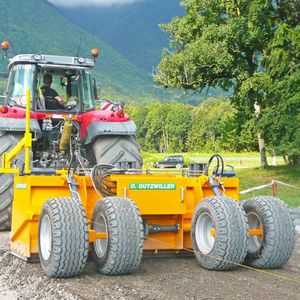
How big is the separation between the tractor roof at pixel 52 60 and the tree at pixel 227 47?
18.3 metres

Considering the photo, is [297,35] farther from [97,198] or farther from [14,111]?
[97,198]

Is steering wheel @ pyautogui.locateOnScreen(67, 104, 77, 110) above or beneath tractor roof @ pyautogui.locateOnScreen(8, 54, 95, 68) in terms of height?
beneath

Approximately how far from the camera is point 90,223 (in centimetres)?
734

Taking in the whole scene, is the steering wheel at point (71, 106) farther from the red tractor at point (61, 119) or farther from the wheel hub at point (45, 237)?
the wheel hub at point (45, 237)

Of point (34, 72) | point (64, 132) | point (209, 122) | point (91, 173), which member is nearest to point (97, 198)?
point (91, 173)

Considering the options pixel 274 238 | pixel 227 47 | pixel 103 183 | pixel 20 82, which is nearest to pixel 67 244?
pixel 103 183

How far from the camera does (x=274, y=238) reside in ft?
23.4

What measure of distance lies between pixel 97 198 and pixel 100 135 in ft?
8.82

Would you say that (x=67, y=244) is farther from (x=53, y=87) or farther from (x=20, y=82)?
(x=53, y=87)

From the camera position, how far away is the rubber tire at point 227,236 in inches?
270

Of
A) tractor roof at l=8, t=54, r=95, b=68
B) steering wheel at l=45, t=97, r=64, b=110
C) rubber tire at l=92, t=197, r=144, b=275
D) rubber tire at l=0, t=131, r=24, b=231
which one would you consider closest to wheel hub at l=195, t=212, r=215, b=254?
rubber tire at l=92, t=197, r=144, b=275

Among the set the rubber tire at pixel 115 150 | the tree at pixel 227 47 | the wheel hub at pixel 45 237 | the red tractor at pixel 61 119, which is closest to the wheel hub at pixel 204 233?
the wheel hub at pixel 45 237

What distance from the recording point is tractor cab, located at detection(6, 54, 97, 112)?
10820 mm

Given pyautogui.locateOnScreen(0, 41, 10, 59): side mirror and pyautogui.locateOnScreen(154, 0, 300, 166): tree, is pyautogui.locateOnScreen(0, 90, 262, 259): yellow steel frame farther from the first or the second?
pyautogui.locateOnScreen(154, 0, 300, 166): tree
